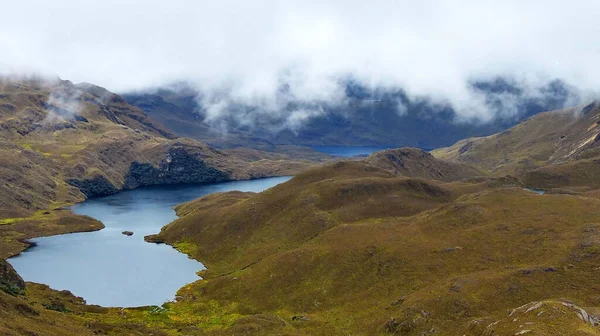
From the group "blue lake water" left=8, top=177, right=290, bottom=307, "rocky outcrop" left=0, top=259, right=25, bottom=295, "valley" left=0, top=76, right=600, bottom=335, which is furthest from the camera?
"blue lake water" left=8, top=177, right=290, bottom=307

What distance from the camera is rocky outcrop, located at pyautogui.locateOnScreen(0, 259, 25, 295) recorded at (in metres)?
110

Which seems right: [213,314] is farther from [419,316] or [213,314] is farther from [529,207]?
[529,207]

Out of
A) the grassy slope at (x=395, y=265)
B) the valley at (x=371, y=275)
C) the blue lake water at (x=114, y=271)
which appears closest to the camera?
the valley at (x=371, y=275)

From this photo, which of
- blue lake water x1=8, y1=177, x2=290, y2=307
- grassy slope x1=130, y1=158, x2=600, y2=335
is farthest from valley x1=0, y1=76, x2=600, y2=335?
blue lake water x1=8, y1=177, x2=290, y2=307

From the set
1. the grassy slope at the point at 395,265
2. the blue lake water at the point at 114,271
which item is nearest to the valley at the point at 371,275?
the grassy slope at the point at 395,265

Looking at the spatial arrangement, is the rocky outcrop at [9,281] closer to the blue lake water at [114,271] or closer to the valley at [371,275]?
the valley at [371,275]

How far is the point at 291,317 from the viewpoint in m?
111

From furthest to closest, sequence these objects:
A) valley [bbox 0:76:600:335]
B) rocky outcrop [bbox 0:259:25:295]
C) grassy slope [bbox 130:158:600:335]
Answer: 1. rocky outcrop [bbox 0:259:25:295]
2. grassy slope [bbox 130:158:600:335]
3. valley [bbox 0:76:600:335]

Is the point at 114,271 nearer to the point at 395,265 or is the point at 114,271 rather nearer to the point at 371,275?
the point at 371,275

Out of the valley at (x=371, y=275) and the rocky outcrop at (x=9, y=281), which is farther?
the rocky outcrop at (x=9, y=281)

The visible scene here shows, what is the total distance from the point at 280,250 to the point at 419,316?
6628cm

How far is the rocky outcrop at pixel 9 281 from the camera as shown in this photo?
11000cm

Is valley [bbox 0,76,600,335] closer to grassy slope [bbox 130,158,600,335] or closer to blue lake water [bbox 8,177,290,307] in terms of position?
grassy slope [bbox 130,158,600,335]

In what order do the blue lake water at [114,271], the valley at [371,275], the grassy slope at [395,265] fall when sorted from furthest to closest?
the blue lake water at [114,271] → the grassy slope at [395,265] → the valley at [371,275]
